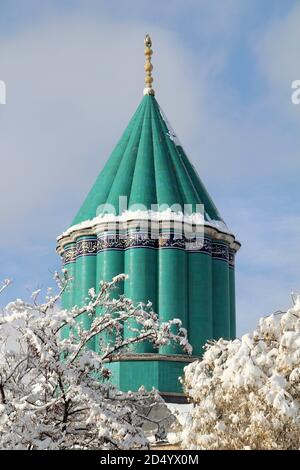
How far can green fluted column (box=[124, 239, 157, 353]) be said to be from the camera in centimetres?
2320

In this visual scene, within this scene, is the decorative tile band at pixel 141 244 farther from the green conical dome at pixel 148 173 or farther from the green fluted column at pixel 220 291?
the green conical dome at pixel 148 173

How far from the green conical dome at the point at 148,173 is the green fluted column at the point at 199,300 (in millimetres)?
1608

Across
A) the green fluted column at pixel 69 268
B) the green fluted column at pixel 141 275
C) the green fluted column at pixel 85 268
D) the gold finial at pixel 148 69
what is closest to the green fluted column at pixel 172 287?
the green fluted column at pixel 141 275

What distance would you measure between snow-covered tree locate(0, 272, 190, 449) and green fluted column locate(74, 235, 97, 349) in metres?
12.1

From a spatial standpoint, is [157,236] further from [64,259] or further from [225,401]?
[225,401]

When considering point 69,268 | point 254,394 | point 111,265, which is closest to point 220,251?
point 111,265

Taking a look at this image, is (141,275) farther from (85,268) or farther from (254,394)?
(254,394)

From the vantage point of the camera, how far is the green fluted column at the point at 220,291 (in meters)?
24.7

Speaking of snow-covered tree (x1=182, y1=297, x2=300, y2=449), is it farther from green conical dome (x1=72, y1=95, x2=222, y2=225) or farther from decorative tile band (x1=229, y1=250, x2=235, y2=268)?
decorative tile band (x1=229, y1=250, x2=235, y2=268)

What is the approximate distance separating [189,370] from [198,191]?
1359cm

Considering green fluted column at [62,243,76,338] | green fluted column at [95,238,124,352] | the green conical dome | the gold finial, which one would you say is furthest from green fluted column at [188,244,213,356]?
the gold finial

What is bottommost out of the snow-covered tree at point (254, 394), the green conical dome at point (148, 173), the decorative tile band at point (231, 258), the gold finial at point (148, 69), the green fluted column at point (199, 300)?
the snow-covered tree at point (254, 394)

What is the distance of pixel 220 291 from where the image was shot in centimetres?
2500

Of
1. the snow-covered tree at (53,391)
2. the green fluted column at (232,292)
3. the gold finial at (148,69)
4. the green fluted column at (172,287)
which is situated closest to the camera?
the snow-covered tree at (53,391)
